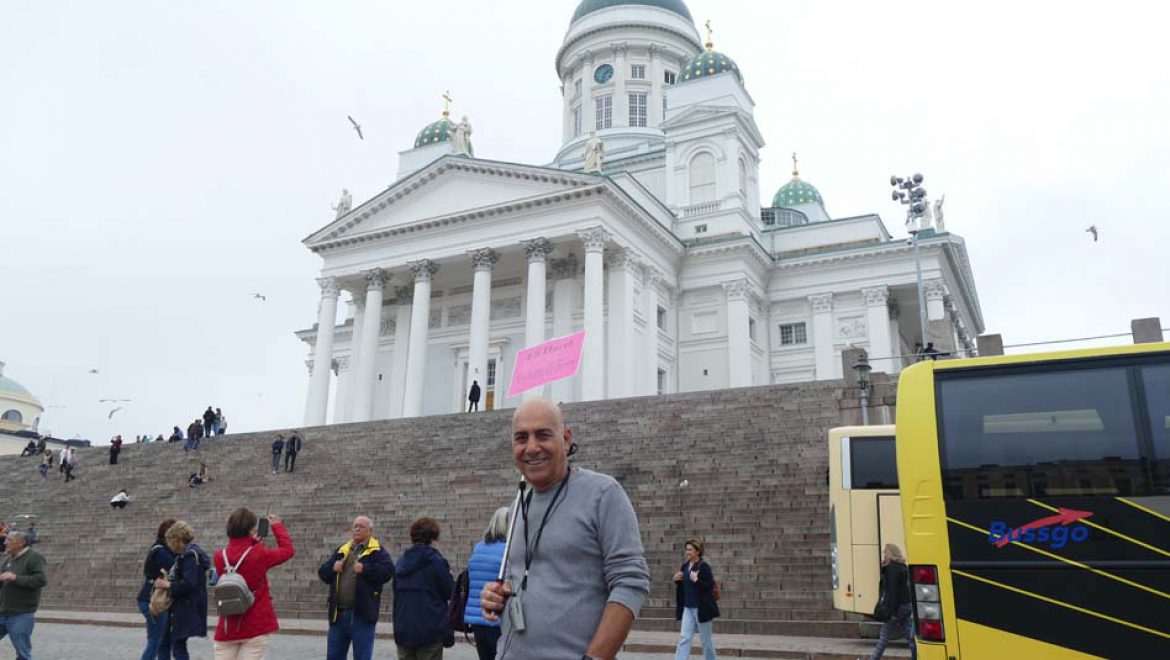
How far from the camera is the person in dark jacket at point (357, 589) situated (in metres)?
7.74

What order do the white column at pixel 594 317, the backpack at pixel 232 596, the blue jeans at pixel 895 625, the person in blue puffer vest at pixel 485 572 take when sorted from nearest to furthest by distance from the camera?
the person in blue puffer vest at pixel 485 572 → the backpack at pixel 232 596 → the blue jeans at pixel 895 625 → the white column at pixel 594 317

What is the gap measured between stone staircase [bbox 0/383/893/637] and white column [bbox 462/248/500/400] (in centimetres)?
765

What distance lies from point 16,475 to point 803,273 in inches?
1387

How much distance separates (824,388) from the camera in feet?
78.7

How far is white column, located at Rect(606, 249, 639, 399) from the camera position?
118 feet

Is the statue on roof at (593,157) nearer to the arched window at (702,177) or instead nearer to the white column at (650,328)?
the white column at (650,328)

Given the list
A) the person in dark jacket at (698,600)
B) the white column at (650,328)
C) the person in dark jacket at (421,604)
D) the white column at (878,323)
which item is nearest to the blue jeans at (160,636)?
the person in dark jacket at (421,604)

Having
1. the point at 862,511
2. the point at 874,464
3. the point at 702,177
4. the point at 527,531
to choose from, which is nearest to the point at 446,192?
the point at 702,177

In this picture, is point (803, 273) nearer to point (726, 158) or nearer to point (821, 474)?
point (726, 158)

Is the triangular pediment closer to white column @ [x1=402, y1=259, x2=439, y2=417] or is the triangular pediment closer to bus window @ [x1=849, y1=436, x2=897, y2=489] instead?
white column @ [x1=402, y1=259, x2=439, y2=417]

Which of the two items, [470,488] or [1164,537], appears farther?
[470,488]

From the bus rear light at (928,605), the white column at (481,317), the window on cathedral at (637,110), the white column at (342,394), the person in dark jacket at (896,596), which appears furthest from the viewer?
the window on cathedral at (637,110)

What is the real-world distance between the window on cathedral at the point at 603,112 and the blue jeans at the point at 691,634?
47351 mm

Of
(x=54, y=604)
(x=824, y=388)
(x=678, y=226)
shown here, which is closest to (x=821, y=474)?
(x=824, y=388)
